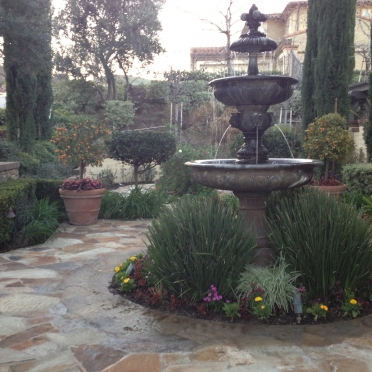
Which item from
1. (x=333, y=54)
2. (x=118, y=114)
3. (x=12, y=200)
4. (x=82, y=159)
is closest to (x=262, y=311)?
(x=12, y=200)

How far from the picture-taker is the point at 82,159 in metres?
8.26

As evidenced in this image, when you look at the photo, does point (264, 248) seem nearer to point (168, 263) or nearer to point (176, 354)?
point (168, 263)

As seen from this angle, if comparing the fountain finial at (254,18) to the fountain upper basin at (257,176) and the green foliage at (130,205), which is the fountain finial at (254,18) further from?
the green foliage at (130,205)

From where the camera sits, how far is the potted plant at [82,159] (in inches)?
296

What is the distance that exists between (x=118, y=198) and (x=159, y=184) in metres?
1.69

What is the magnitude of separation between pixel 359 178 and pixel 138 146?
437 centimetres

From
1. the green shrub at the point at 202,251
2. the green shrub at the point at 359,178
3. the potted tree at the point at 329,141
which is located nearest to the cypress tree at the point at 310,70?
the potted tree at the point at 329,141

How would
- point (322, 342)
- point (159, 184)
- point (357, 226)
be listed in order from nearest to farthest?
point (322, 342), point (357, 226), point (159, 184)

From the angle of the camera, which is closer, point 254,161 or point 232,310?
point 232,310

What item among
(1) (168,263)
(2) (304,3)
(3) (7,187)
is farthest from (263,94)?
(2) (304,3)

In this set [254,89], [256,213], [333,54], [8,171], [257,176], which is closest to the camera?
[257,176]

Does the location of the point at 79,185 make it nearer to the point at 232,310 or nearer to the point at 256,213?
the point at 256,213

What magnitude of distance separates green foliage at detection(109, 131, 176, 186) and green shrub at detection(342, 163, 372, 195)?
12.2 feet

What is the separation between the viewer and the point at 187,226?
3.79 meters
